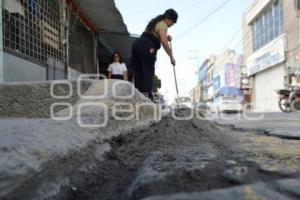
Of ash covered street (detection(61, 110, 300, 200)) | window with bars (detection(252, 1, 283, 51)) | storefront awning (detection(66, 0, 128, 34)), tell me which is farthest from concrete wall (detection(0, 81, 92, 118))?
window with bars (detection(252, 1, 283, 51))

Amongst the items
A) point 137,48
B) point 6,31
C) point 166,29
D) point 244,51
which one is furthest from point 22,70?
point 244,51

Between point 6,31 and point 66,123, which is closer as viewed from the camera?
point 66,123

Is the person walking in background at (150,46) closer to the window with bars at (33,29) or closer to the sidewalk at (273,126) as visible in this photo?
the sidewalk at (273,126)

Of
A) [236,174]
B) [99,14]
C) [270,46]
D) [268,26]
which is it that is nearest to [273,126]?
[236,174]

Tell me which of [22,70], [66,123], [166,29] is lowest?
[66,123]

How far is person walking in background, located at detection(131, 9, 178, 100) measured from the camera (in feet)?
15.7

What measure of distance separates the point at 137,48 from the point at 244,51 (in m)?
26.3

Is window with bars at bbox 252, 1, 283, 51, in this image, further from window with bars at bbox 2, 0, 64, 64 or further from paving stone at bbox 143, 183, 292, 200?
paving stone at bbox 143, 183, 292, 200

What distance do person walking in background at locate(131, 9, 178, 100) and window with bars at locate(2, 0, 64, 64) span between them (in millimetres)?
Answer: 1758

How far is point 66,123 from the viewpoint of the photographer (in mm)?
1855

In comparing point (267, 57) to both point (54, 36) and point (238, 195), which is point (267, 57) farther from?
point (238, 195)

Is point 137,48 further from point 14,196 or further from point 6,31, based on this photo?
point 14,196

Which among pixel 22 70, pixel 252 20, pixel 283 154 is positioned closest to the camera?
pixel 283 154

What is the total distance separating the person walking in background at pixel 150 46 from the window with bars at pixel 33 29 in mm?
1758
